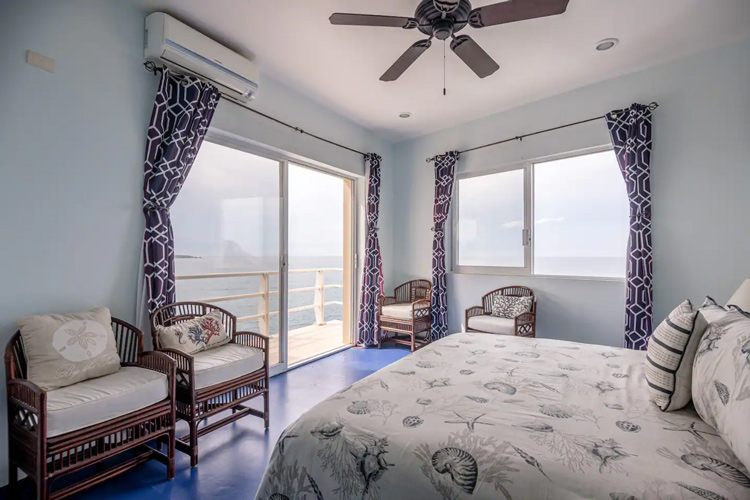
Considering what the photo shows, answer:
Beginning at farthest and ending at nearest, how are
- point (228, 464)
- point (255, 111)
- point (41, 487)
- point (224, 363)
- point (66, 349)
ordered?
point (255, 111) < point (224, 363) < point (228, 464) < point (66, 349) < point (41, 487)

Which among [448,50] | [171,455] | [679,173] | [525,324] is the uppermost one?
[448,50]

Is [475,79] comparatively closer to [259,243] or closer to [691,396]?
[259,243]

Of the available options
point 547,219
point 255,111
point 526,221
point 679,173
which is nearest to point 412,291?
point 526,221

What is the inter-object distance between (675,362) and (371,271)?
3625 millimetres

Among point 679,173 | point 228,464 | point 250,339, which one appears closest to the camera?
point 228,464

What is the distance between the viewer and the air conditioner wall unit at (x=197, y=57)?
2432 mm

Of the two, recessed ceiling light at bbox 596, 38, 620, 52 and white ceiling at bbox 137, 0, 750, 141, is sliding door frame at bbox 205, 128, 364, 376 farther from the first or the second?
recessed ceiling light at bbox 596, 38, 620, 52

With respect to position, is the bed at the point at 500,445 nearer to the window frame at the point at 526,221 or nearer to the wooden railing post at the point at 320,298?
the window frame at the point at 526,221

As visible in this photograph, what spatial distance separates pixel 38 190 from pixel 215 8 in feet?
5.42

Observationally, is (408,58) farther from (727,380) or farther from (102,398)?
(102,398)

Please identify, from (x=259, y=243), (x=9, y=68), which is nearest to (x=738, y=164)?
(x=259, y=243)

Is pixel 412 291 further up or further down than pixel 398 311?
further up

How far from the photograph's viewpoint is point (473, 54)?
227 cm

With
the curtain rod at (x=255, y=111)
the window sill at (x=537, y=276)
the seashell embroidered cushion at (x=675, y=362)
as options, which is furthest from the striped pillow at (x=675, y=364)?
the curtain rod at (x=255, y=111)
